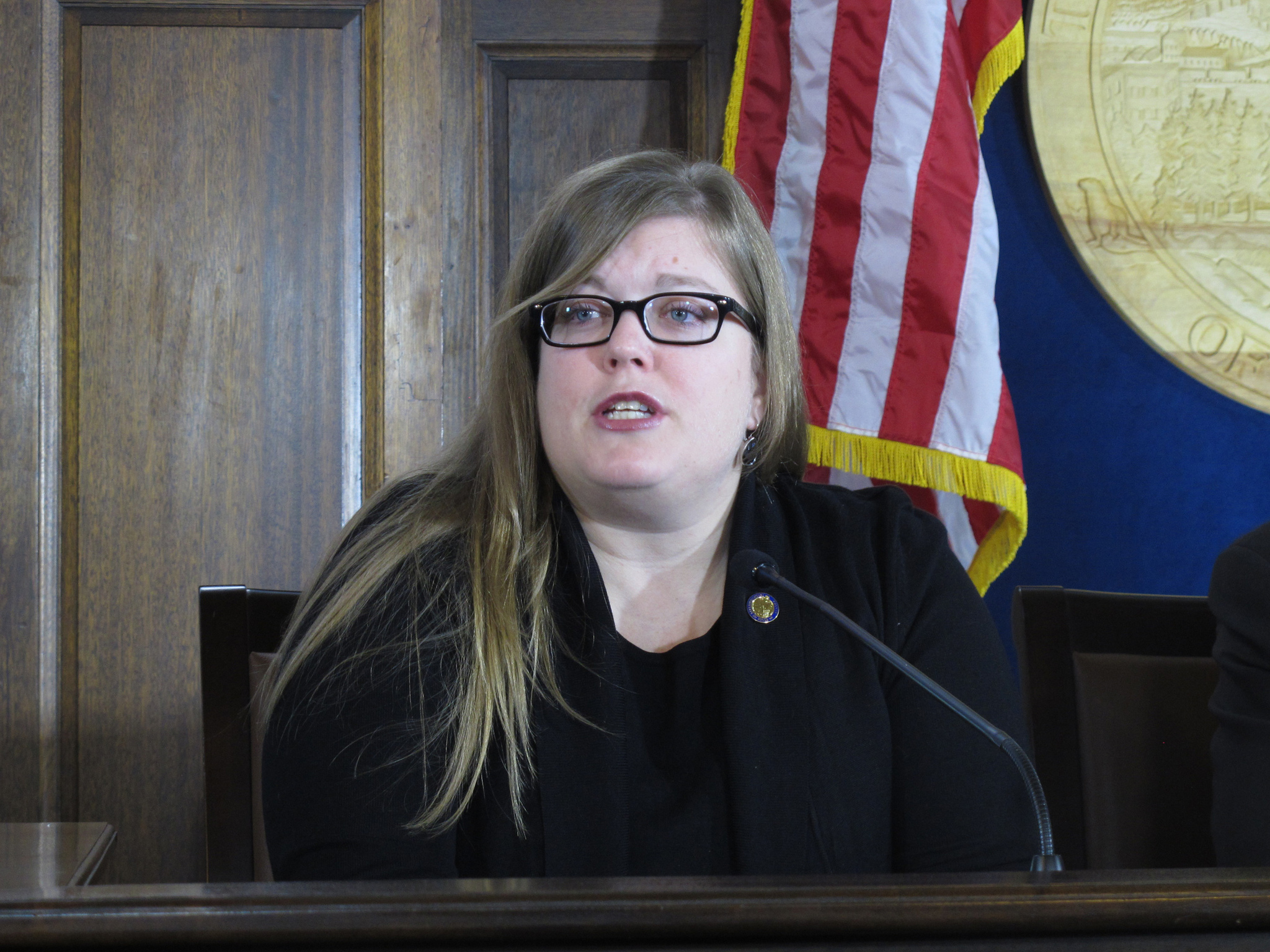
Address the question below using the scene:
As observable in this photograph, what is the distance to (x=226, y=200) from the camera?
2.00 m

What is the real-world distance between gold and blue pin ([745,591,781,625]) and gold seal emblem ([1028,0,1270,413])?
124 cm

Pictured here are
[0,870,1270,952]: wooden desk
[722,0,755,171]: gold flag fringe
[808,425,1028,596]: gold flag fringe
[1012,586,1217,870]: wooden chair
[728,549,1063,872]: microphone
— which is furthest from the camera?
[722,0,755,171]: gold flag fringe

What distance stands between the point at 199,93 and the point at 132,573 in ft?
→ 2.76

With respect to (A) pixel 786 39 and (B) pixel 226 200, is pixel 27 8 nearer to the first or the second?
(B) pixel 226 200

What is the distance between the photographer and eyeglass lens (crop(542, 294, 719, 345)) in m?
1.19

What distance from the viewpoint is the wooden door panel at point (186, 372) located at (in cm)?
196

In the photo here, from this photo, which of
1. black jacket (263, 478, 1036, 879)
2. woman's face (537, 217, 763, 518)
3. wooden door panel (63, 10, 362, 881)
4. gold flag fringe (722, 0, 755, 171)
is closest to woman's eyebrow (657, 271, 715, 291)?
woman's face (537, 217, 763, 518)

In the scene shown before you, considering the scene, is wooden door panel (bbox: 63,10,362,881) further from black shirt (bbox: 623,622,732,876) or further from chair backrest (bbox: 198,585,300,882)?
black shirt (bbox: 623,622,732,876)

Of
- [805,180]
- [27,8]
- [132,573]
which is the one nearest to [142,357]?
[132,573]

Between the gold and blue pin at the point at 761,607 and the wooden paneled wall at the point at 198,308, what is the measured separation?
0.97m

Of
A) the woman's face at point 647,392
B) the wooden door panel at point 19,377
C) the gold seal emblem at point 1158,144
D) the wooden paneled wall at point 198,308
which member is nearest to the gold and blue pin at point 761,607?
the woman's face at point 647,392

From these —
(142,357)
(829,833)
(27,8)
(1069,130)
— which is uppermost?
(27,8)

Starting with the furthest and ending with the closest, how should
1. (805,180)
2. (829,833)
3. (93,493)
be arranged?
(93,493) → (805,180) → (829,833)

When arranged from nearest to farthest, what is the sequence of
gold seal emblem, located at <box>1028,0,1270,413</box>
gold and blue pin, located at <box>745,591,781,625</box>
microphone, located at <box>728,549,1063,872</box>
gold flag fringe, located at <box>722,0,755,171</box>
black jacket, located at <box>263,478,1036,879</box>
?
microphone, located at <box>728,549,1063,872</box> < black jacket, located at <box>263,478,1036,879</box> < gold and blue pin, located at <box>745,591,781,625</box> < gold flag fringe, located at <box>722,0,755,171</box> < gold seal emblem, located at <box>1028,0,1270,413</box>
